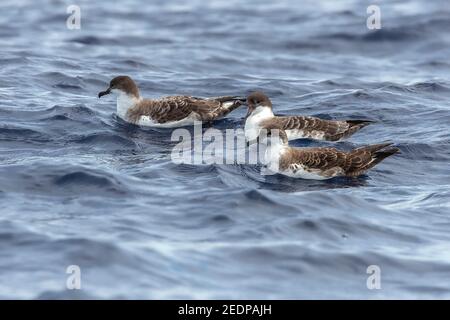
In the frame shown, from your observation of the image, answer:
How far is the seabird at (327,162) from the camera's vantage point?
13398mm

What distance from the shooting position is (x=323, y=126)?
1541cm

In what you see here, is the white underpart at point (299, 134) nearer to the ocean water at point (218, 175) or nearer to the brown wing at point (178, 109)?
the ocean water at point (218, 175)

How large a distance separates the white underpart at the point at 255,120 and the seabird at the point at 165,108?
627 mm

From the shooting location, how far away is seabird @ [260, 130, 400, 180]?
13398 millimetres

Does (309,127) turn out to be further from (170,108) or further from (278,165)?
(170,108)

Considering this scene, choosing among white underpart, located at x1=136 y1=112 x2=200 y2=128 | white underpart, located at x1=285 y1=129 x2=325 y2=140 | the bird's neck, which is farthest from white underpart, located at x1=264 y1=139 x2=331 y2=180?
the bird's neck

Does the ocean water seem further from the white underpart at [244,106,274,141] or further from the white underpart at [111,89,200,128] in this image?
the white underpart at [244,106,274,141]

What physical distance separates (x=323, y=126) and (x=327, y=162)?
2.07 meters

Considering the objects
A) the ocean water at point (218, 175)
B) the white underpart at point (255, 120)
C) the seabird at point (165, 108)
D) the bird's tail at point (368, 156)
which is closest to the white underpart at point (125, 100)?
the seabird at point (165, 108)

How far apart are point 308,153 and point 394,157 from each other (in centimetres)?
184

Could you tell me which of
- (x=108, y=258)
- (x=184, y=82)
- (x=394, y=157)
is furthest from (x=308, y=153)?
(x=184, y=82)

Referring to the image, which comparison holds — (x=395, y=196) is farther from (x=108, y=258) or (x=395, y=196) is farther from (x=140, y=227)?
(x=108, y=258)

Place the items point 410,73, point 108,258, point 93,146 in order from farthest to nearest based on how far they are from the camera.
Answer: point 410,73
point 93,146
point 108,258

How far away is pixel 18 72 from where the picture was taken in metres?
19.5
